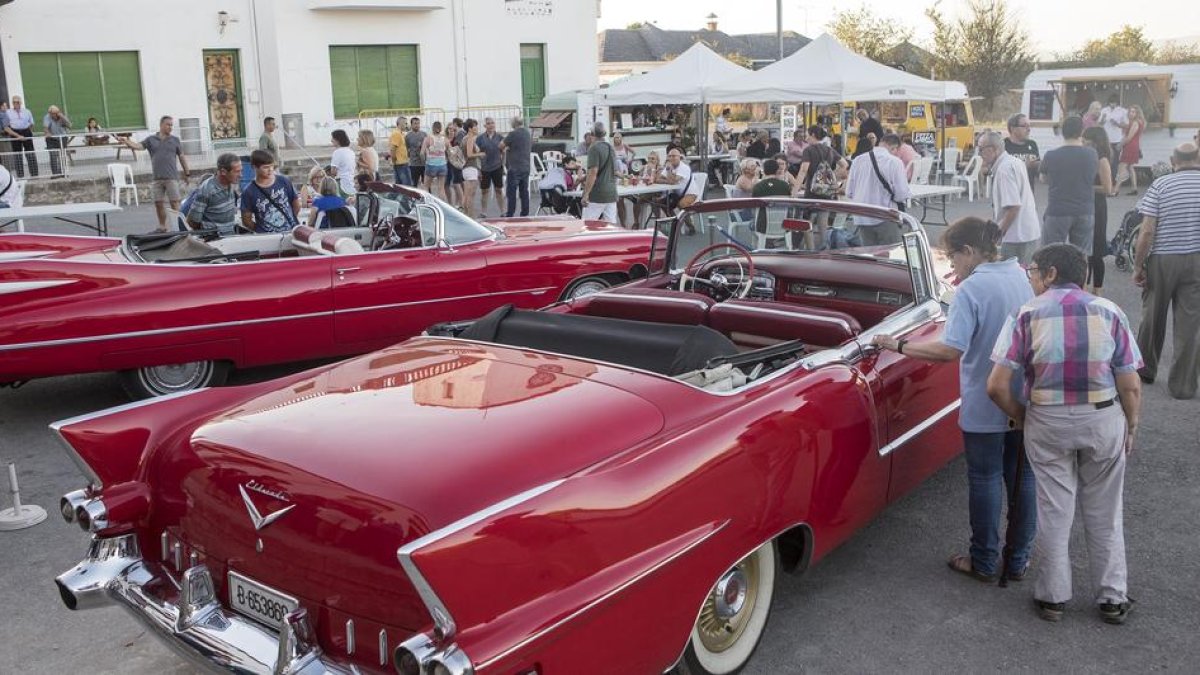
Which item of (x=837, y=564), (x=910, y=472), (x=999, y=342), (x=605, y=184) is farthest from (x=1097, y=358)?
(x=605, y=184)

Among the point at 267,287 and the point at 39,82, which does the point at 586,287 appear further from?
the point at 39,82

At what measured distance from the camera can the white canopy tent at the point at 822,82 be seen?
14.0m

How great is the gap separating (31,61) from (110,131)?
7.00 feet

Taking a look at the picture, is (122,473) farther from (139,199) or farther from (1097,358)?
(139,199)

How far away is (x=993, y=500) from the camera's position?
421 cm

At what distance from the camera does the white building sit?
23656 millimetres

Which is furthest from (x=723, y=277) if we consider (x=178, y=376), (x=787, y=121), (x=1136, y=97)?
(x=1136, y=97)

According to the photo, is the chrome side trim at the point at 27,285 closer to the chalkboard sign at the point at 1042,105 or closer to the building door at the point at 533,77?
the chalkboard sign at the point at 1042,105

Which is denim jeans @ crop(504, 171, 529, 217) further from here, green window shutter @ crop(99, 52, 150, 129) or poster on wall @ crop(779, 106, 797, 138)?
green window shutter @ crop(99, 52, 150, 129)

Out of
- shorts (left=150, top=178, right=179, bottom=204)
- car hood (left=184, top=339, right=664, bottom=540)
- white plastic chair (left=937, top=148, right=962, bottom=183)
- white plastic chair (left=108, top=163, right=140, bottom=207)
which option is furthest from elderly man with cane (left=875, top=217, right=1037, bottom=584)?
white plastic chair (left=108, top=163, right=140, bottom=207)

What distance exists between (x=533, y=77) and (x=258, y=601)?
2874 cm

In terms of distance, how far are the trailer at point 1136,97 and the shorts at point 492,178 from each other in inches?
445

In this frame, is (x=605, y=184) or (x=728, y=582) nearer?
(x=728, y=582)

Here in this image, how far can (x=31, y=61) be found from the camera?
23.3 m
